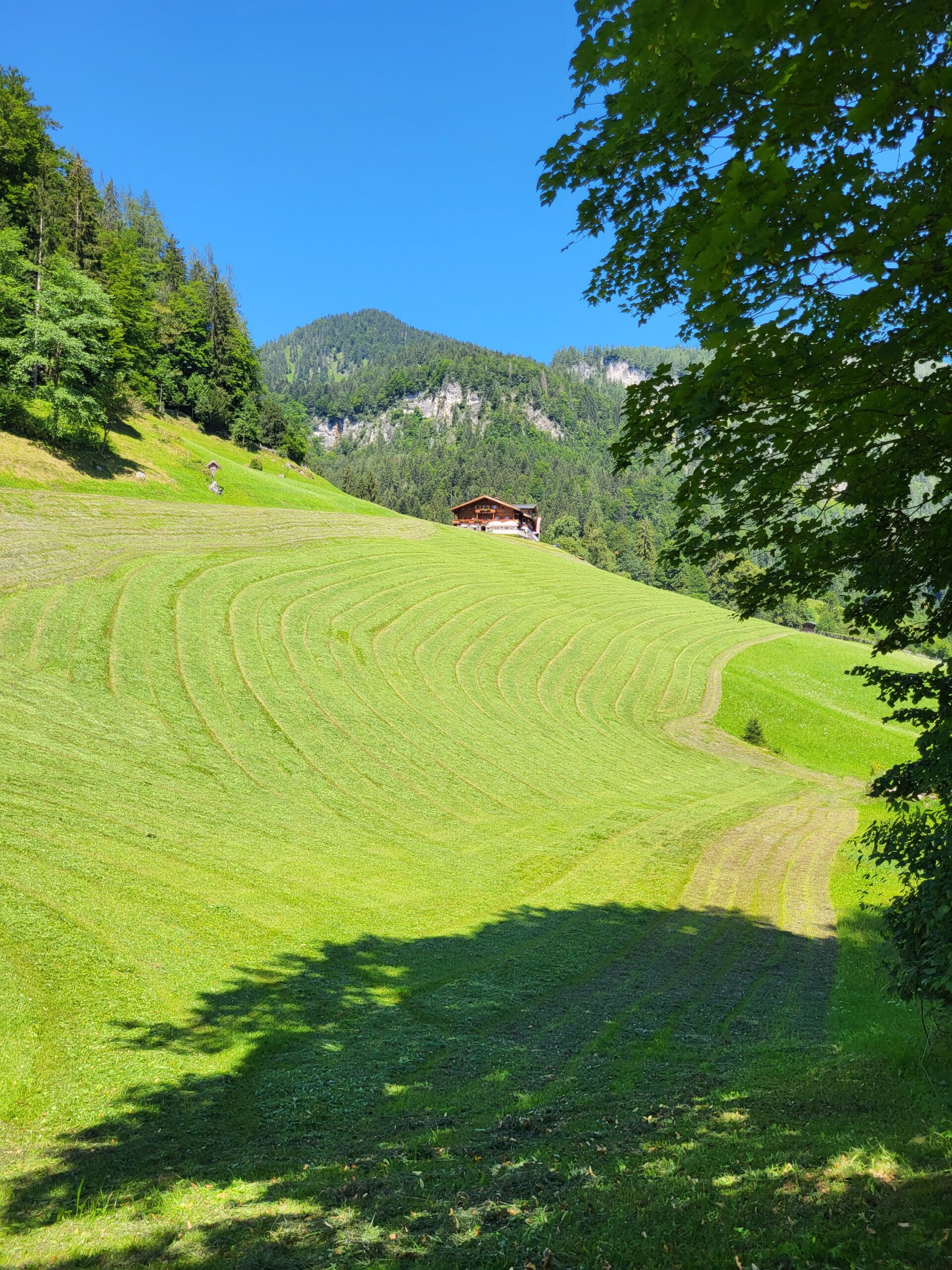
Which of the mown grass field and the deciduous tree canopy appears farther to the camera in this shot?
the mown grass field

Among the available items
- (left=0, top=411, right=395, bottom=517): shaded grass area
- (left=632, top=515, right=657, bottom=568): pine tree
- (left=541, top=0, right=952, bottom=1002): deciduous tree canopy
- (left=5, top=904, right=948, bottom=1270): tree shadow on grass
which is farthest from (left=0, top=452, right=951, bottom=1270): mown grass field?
(left=632, top=515, right=657, bottom=568): pine tree

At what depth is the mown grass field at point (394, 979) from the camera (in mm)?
5367

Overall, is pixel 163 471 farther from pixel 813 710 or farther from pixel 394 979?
pixel 394 979

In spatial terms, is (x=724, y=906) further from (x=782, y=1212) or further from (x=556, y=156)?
(x=556, y=156)

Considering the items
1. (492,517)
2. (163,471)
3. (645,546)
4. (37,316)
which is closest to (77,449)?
(163,471)

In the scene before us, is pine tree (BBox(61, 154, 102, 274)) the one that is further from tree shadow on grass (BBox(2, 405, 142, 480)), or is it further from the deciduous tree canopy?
the deciduous tree canopy

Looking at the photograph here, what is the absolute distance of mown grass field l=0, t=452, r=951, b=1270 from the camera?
5367 mm

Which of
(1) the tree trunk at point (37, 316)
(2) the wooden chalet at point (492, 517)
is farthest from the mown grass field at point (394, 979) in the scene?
(2) the wooden chalet at point (492, 517)

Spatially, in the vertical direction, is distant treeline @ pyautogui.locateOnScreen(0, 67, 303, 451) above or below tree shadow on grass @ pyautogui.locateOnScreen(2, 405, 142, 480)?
above

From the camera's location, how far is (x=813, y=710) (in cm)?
4847

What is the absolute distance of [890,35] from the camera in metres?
3.58

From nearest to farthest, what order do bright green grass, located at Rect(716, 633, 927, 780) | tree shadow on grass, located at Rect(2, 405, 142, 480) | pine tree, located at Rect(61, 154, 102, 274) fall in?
1. bright green grass, located at Rect(716, 633, 927, 780)
2. tree shadow on grass, located at Rect(2, 405, 142, 480)
3. pine tree, located at Rect(61, 154, 102, 274)

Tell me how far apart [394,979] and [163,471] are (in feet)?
180

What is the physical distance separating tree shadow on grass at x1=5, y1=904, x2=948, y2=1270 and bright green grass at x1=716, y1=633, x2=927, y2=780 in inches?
1249
